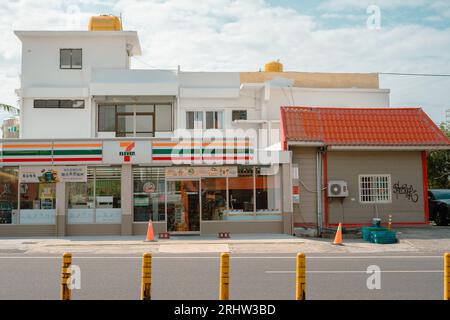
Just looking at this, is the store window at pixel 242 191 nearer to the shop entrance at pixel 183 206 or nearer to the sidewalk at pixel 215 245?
the shop entrance at pixel 183 206

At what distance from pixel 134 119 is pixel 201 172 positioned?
7942 millimetres

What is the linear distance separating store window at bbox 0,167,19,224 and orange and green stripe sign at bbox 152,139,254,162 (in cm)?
565

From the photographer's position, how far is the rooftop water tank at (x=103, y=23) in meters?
30.8

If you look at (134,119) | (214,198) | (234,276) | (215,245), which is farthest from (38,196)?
(234,276)

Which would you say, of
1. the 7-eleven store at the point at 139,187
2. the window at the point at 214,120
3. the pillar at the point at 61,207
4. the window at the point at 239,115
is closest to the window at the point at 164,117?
the window at the point at 214,120

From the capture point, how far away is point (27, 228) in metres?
20.4

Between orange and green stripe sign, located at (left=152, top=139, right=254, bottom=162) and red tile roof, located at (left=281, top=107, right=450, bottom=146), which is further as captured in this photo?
red tile roof, located at (left=281, top=107, right=450, bottom=146)

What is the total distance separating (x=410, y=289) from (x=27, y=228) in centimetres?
1542

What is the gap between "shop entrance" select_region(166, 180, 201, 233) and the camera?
20.8 meters

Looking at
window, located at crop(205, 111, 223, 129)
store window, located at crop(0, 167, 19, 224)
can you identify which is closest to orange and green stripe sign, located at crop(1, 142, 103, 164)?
store window, located at crop(0, 167, 19, 224)

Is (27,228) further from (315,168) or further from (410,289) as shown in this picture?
(410,289)

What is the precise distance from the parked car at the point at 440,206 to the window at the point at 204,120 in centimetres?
1141

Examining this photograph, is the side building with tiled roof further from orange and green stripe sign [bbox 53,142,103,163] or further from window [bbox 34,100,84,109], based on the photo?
window [bbox 34,100,84,109]

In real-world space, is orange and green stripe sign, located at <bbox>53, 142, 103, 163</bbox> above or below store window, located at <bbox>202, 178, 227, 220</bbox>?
above
